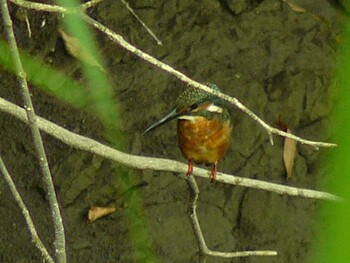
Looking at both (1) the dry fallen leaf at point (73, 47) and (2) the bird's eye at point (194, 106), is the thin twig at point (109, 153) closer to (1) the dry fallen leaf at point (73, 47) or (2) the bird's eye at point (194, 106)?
(2) the bird's eye at point (194, 106)

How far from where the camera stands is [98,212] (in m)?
2.90

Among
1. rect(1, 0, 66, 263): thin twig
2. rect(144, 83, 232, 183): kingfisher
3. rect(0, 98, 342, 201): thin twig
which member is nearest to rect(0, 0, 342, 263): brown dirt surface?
rect(144, 83, 232, 183): kingfisher

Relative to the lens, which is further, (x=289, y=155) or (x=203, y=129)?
(x=289, y=155)

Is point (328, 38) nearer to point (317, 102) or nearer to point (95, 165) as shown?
point (317, 102)

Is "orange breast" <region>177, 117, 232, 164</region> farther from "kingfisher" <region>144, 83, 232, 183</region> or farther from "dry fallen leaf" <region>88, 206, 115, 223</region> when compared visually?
"dry fallen leaf" <region>88, 206, 115, 223</region>

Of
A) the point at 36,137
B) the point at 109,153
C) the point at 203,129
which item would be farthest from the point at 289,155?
the point at 36,137

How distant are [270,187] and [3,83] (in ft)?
4.86

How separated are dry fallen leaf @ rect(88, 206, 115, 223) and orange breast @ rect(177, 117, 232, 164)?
64 centimetres

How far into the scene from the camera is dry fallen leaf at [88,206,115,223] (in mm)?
2891

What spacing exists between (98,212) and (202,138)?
0.72 meters

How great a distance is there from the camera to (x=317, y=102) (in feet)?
10.2

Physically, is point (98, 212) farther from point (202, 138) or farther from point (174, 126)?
point (202, 138)

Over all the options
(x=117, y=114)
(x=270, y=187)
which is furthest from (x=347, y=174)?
(x=117, y=114)

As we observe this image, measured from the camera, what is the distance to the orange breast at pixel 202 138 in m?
2.37
